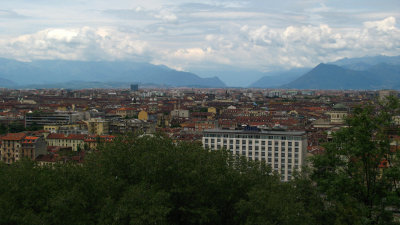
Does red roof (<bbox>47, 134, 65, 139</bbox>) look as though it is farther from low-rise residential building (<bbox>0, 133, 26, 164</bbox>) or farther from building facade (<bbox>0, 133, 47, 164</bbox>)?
low-rise residential building (<bbox>0, 133, 26, 164</bbox>)

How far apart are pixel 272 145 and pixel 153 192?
27622mm

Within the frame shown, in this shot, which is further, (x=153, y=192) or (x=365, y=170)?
(x=365, y=170)

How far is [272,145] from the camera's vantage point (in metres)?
44.3

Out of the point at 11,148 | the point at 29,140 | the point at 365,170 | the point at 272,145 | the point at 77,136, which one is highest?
the point at 365,170

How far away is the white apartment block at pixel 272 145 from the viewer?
43.5 meters

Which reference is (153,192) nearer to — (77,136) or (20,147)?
(20,147)

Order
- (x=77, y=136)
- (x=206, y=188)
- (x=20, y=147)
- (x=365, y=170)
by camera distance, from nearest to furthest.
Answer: (x=365, y=170) < (x=206, y=188) < (x=20, y=147) < (x=77, y=136)

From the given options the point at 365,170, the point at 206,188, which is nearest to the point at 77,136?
the point at 206,188

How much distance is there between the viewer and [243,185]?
21.0 meters

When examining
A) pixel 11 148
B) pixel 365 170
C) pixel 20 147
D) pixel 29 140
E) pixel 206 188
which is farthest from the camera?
pixel 11 148

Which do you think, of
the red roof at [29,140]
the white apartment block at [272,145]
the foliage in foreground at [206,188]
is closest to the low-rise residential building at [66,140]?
the red roof at [29,140]

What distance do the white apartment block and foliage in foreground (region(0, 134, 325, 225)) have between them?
69.3 ft

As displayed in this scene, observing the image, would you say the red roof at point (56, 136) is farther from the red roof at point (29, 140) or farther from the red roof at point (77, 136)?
the red roof at point (29, 140)

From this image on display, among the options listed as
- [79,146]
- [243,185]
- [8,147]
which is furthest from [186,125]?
[243,185]
